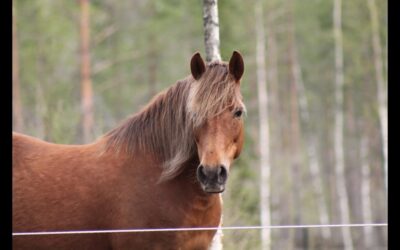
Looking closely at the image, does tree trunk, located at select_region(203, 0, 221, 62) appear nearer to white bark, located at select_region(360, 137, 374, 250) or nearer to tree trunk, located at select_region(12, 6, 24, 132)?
tree trunk, located at select_region(12, 6, 24, 132)

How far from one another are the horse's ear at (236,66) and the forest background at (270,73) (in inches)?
483

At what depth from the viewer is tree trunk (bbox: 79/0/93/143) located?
19438 millimetres

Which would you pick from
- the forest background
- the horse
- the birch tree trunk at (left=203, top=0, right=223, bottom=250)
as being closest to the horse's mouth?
the horse

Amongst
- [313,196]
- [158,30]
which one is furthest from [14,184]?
[313,196]

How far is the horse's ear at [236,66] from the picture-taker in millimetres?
5449

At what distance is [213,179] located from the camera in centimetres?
493

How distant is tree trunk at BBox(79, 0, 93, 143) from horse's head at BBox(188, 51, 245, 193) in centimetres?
1399

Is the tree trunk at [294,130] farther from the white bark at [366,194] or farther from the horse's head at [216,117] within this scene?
the horse's head at [216,117]

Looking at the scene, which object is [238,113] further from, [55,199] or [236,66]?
[55,199]

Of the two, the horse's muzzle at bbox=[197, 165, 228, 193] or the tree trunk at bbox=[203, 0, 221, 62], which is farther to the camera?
the tree trunk at bbox=[203, 0, 221, 62]

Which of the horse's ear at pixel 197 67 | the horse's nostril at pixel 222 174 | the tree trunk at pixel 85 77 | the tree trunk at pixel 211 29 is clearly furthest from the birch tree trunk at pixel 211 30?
the tree trunk at pixel 85 77

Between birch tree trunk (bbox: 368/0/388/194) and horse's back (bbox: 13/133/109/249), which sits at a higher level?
birch tree trunk (bbox: 368/0/388/194)

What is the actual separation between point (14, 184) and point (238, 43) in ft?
55.8

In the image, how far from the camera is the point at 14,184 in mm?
5773
